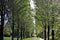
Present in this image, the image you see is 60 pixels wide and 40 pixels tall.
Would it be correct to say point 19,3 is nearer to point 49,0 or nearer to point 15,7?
point 15,7

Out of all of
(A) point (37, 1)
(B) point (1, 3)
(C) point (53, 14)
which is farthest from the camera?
(A) point (37, 1)

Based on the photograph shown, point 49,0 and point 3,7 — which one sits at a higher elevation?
point 49,0

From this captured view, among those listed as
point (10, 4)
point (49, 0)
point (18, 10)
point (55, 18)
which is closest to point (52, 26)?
point (55, 18)

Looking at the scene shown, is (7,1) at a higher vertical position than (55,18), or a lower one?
higher

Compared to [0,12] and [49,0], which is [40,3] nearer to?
[49,0]

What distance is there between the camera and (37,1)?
26281 mm

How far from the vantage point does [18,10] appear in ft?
75.6

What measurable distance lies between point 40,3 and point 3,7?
7807mm

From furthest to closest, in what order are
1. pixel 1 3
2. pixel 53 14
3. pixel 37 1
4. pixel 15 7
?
pixel 37 1
pixel 53 14
pixel 15 7
pixel 1 3

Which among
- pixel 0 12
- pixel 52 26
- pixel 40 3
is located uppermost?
pixel 40 3

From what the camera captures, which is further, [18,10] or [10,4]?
[18,10]

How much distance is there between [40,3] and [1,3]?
8.02 metres

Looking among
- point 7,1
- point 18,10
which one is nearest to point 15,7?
point 18,10

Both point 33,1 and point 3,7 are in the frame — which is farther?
point 33,1
